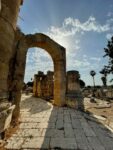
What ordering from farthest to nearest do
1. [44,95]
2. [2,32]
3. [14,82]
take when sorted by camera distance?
[44,95] → [14,82] → [2,32]

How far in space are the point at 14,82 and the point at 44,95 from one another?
915cm

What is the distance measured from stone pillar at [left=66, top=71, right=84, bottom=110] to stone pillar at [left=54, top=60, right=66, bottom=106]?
43cm

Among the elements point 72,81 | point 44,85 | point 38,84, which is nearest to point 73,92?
point 72,81

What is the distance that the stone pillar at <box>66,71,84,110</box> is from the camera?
34.8 ft

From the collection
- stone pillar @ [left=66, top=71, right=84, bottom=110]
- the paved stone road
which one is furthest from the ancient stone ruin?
the paved stone road

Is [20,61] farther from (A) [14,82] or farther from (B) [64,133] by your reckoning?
(B) [64,133]

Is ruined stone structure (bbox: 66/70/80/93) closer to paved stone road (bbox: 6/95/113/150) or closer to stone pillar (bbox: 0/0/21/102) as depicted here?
paved stone road (bbox: 6/95/113/150)

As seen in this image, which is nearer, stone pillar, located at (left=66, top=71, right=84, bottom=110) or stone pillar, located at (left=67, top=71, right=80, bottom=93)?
stone pillar, located at (left=66, top=71, right=84, bottom=110)

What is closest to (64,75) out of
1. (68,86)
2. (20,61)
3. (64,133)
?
(68,86)

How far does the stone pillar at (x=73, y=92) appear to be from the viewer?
418 inches

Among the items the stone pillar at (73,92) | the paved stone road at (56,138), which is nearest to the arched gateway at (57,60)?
the stone pillar at (73,92)

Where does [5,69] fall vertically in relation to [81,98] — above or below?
above

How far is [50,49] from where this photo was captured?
10711mm

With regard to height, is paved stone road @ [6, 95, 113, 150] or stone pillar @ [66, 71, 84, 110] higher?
stone pillar @ [66, 71, 84, 110]
